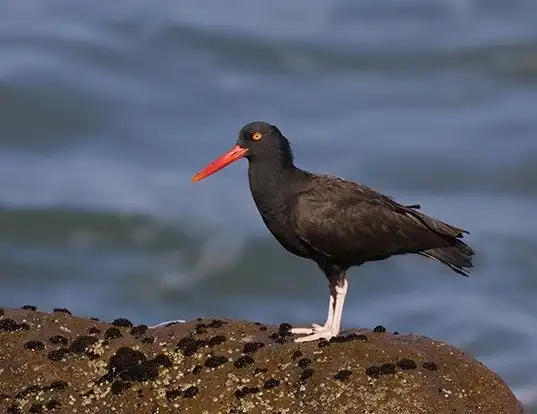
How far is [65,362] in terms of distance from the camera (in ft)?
32.5

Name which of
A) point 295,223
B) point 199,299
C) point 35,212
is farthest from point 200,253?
point 295,223

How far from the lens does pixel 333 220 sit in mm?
11305

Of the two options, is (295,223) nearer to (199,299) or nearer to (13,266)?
(199,299)

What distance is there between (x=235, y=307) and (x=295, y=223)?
29.0 feet

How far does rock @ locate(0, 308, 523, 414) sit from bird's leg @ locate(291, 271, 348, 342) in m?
0.26

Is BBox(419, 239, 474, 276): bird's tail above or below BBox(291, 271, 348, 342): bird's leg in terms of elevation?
above

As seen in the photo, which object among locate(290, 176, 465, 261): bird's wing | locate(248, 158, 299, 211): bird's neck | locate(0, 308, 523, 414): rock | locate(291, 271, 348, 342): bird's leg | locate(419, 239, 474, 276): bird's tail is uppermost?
locate(248, 158, 299, 211): bird's neck

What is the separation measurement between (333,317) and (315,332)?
0.39 meters

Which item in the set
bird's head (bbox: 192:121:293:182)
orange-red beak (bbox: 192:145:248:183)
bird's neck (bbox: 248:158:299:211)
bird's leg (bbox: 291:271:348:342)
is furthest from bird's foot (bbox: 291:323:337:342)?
orange-red beak (bbox: 192:145:248:183)

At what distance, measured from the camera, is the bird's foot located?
1043 cm

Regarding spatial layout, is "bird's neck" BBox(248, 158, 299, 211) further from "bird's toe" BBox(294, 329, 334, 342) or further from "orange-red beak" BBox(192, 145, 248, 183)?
"bird's toe" BBox(294, 329, 334, 342)

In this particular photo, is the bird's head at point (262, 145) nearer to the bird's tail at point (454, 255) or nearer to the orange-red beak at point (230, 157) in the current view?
the orange-red beak at point (230, 157)

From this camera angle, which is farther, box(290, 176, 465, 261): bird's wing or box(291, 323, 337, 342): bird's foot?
box(290, 176, 465, 261): bird's wing

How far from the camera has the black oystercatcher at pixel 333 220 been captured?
37.0 ft
